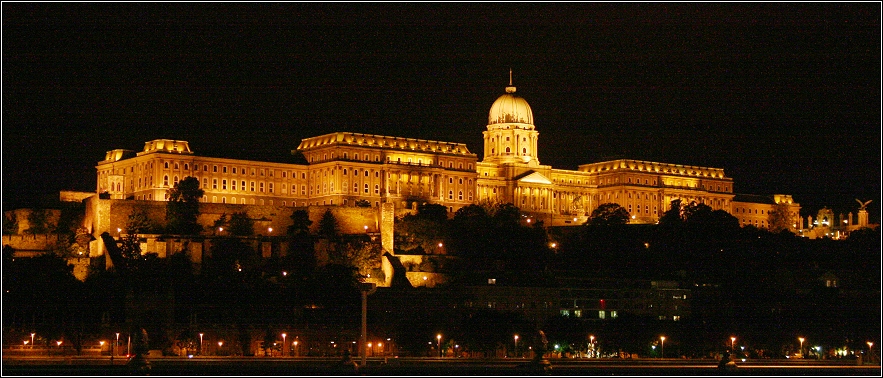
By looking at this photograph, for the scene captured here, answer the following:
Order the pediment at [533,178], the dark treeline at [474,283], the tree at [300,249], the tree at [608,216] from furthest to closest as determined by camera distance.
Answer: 1. the pediment at [533,178]
2. the tree at [608,216]
3. the tree at [300,249]
4. the dark treeline at [474,283]

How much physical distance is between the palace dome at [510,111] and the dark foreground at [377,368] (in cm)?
7812

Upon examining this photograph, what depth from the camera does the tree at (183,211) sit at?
103 meters

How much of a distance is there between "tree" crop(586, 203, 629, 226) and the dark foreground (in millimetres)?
52603

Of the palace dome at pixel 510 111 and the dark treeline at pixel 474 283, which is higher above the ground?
the palace dome at pixel 510 111

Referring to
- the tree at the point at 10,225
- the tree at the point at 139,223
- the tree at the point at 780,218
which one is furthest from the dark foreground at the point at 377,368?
the tree at the point at 780,218

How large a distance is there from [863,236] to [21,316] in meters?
73.3

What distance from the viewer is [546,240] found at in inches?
4769

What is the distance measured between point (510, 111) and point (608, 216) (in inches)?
883

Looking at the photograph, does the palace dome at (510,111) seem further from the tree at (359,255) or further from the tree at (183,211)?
the tree at (359,255)

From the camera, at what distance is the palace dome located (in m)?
155

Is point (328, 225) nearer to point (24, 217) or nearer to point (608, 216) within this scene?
point (24, 217)

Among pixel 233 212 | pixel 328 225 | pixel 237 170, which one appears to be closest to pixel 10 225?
pixel 233 212

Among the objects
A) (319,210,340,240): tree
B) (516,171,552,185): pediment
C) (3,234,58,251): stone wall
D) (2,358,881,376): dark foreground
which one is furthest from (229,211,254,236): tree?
(516,171,552,185): pediment

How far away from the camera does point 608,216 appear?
136 meters
